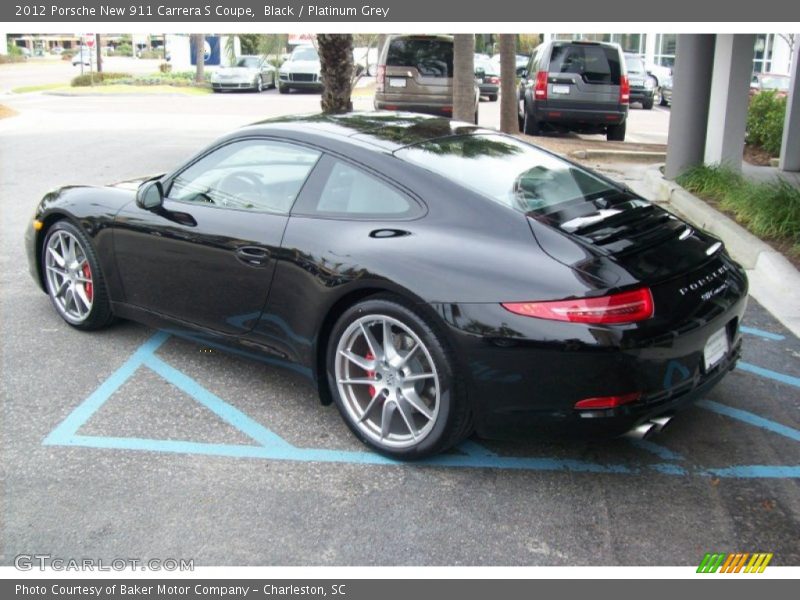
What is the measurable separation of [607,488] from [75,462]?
7.83ft

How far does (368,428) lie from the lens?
3850 mm

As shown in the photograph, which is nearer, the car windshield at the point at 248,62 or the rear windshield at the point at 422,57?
the rear windshield at the point at 422,57

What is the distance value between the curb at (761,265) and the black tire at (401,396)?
2.97m

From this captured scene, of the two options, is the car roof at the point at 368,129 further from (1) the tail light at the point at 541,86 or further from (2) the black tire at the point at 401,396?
(1) the tail light at the point at 541,86

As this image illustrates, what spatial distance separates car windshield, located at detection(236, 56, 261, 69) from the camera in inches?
1282

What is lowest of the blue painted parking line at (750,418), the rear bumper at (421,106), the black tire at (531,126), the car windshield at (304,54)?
the blue painted parking line at (750,418)

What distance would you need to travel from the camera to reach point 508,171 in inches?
161

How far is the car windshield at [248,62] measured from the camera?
3256 centimetres

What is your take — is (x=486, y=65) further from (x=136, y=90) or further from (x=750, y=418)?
(x=750, y=418)

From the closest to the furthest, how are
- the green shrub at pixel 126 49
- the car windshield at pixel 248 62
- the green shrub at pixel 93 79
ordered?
the car windshield at pixel 248 62 < the green shrub at pixel 93 79 < the green shrub at pixel 126 49

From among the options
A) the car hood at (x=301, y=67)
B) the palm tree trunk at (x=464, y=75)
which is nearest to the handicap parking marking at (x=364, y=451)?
the palm tree trunk at (x=464, y=75)
